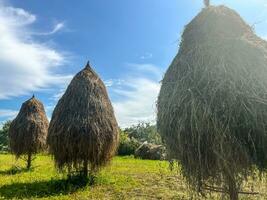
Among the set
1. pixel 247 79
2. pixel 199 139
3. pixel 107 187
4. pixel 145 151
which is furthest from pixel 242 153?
pixel 145 151

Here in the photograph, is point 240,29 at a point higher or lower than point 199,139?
higher

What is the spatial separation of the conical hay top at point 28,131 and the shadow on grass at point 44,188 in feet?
21.7

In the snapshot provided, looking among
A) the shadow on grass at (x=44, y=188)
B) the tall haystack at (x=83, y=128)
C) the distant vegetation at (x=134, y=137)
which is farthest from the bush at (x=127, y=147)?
the shadow on grass at (x=44, y=188)

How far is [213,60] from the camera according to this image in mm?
6863

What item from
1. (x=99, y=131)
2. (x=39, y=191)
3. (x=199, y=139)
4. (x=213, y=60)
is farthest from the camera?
(x=99, y=131)

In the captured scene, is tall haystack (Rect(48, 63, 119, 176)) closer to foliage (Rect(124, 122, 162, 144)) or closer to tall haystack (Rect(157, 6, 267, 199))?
tall haystack (Rect(157, 6, 267, 199))

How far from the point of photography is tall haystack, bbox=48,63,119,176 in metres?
17.3

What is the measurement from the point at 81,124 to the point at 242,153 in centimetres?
1148

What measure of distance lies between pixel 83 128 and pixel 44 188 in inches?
117

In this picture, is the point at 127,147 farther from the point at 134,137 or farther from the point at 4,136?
the point at 4,136

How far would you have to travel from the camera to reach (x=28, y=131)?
25.0 meters

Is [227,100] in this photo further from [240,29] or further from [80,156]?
[80,156]

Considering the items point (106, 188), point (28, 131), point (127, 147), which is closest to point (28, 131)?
point (28, 131)

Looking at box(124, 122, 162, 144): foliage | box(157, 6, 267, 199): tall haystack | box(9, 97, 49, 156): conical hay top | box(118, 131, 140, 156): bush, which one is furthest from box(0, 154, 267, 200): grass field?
box(124, 122, 162, 144): foliage
